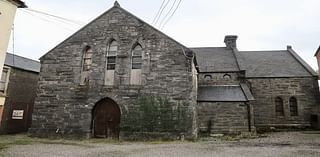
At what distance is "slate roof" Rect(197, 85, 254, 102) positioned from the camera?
17891 mm

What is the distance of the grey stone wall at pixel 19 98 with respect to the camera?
1612 cm

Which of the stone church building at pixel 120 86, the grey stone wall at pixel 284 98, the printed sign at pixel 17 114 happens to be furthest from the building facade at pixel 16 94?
the grey stone wall at pixel 284 98

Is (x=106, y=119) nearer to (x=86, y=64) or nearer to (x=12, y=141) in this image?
(x=86, y=64)

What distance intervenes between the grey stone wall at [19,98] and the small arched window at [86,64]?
19.6 ft

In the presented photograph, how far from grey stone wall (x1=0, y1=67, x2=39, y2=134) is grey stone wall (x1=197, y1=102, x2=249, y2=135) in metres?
13.6

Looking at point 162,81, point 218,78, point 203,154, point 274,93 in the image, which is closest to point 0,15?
point 162,81

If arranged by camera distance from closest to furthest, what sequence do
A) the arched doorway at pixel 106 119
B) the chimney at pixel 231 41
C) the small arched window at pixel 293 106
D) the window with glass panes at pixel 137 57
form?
the arched doorway at pixel 106 119 < the window with glass panes at pixel 137 57 < the small arched window at pixel 293 106 < the chimney at pixel 231 41

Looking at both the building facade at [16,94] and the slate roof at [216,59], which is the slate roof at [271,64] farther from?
the building facade at [16,94]

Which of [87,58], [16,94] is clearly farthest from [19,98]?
[87,58]

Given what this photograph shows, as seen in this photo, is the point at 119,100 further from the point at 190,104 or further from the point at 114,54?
the point at 190,104

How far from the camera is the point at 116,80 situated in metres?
13.9

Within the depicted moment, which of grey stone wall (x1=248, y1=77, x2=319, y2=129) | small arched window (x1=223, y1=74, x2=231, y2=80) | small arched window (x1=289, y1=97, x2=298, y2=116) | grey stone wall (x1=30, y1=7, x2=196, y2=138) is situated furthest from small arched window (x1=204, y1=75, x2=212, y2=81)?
grey stone wall (x1=30, y1=7, x2=196, y2=138)

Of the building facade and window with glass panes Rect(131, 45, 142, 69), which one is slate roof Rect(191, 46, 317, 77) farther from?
the building facade

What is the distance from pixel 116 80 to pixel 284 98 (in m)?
16.6
